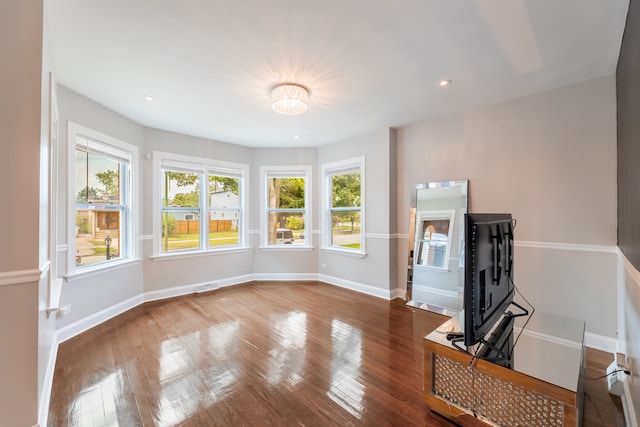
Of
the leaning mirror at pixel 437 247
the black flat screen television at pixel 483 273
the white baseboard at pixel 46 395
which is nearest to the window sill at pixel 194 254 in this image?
the white baseboard at pixel 46 395

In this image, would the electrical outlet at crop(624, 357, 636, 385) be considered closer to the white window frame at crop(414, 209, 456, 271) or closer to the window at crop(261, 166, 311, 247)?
the white window frame at crop(414, 209, 456, 271)

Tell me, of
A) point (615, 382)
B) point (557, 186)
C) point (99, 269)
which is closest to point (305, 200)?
point (99, 269)

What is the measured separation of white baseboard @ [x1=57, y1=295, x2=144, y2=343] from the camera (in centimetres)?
278

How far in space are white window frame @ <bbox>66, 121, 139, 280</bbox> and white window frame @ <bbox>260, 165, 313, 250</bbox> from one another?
210 cm

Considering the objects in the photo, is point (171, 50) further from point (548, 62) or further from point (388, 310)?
point (388, 310)

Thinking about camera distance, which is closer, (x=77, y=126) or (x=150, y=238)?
(x=77, y=126)

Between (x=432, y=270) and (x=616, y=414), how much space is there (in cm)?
211

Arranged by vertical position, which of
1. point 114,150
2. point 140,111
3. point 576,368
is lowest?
point 576,368

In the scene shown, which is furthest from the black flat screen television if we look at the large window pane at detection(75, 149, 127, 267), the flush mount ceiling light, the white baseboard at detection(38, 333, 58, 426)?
the large window pane at detection(75, 149, 127, 267)

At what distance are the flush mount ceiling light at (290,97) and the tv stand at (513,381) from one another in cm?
248

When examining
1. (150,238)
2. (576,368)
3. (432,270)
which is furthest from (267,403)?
(150,238)

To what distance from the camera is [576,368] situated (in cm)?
154

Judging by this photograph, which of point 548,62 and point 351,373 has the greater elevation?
point 548,62

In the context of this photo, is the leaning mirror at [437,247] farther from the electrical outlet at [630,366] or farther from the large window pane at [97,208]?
the large window pane at [97,208]
